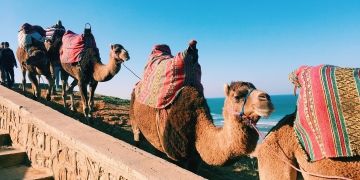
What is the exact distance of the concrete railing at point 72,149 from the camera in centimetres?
366

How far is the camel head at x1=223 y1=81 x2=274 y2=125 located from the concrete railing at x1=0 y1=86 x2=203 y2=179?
109cm

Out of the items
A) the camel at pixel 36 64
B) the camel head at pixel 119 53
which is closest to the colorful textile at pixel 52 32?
the camel at pixel 36 64

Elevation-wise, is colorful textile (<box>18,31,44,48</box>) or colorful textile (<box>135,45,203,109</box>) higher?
colorful textile (<box>18,31,44,48</box>)

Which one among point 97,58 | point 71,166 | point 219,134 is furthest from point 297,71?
point 97,58

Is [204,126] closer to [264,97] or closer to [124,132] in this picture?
[264,97]

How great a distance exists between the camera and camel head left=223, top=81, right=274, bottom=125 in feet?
13.4

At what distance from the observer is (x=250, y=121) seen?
4.33m

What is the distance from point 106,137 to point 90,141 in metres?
0.30

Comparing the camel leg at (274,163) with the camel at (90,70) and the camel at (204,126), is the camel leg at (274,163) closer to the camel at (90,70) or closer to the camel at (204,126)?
the camel at (204,126)

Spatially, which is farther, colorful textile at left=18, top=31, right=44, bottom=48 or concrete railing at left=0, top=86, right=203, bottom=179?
colorful textile at left=18, top=31, right=44, bottom=48

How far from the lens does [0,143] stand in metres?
6.57

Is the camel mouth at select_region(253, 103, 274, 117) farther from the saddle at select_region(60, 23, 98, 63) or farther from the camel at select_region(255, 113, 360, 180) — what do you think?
the saddle at select_region(60, 23, 98, 63)

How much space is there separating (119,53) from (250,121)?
4772 mm

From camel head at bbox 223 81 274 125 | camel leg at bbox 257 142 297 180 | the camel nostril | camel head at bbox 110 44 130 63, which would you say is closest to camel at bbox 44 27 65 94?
camel head at bbox 110 44 130 63
